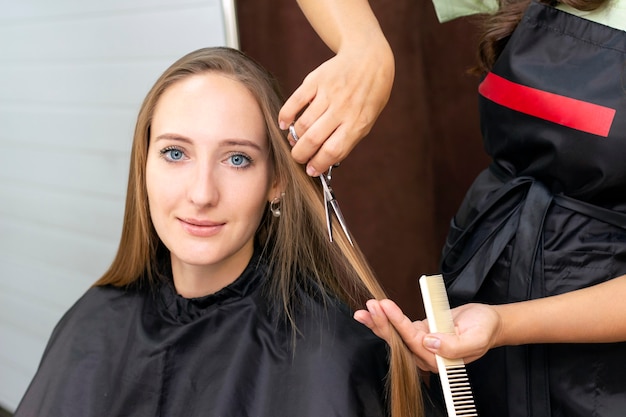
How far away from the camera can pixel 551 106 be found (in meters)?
1.28

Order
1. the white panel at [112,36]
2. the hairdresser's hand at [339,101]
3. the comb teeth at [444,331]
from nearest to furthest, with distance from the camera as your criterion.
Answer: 1. the comb teeth at [444,331]
2. the hairdresser's hand at [339,101]
3. the white panel at [112,36]

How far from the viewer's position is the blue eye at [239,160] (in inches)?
57.7

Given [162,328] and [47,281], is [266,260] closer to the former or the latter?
[162,328]

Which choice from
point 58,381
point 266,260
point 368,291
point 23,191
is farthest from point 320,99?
point 23,191

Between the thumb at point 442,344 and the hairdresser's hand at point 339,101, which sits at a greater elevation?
the hairdresser's hand at point 339,101

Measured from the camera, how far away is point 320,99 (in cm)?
115

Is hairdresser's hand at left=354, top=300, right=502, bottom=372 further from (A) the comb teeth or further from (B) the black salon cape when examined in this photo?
(B) the black salon cape

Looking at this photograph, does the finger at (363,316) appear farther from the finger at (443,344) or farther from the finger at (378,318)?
the finger at (443,344)

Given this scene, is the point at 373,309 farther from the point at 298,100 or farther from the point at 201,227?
the point at 201,227

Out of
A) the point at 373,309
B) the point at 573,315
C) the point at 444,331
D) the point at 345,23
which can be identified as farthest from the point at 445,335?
the point at 345,23

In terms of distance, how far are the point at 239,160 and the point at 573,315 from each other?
2.19ft

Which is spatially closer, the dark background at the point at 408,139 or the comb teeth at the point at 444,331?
the comb teeth at the point at 444,331

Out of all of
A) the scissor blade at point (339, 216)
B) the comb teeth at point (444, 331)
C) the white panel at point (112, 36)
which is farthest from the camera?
the white panel at point (112, 36)

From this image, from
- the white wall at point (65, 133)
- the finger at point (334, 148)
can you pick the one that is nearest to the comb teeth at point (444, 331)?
the finger at point (334, 148)
